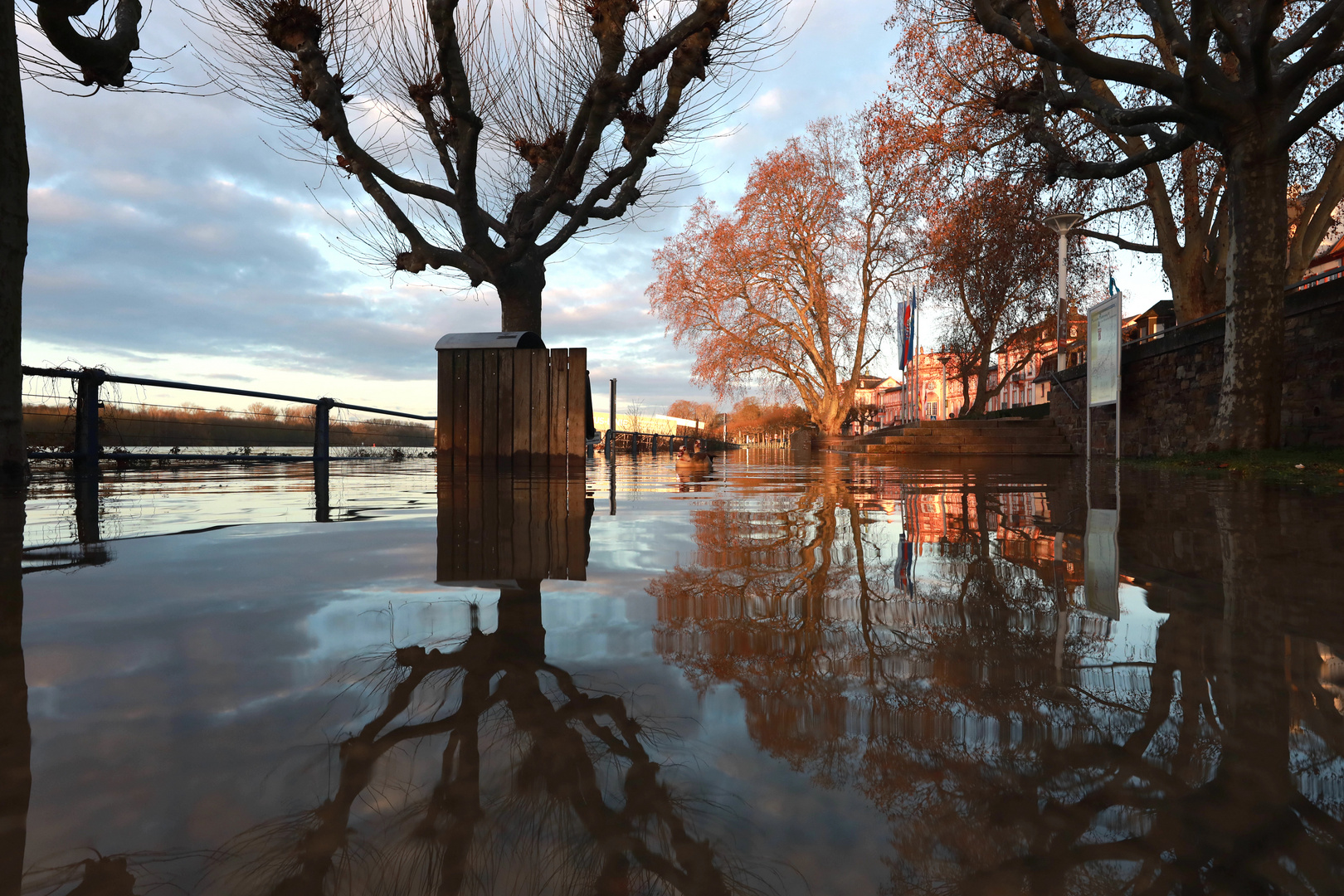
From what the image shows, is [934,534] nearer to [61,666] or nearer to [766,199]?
[61,666]

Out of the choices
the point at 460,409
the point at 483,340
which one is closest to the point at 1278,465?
the point at 483,340

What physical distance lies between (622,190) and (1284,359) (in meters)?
9.30

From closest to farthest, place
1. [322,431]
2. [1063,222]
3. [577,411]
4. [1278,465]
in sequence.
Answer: [1278,465], [577,411], [322,431], [1063,222]

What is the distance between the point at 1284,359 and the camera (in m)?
8.98

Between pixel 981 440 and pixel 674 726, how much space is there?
16359 millimetres

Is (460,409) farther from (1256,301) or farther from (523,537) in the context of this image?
(1256,301)

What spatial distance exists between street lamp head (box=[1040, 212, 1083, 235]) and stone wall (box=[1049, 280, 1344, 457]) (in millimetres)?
3196

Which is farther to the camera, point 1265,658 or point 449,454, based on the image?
point 449,454

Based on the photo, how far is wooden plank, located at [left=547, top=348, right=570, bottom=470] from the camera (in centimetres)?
724

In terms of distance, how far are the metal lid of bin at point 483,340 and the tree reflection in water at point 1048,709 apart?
5601 mm

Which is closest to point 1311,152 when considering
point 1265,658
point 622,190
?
point 622,190

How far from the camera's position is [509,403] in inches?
289

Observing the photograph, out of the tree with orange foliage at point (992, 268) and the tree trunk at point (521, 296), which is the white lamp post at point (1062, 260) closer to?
the tree with orange foliage at point (992, 268)

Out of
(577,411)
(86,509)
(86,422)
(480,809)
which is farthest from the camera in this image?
(577,411)
